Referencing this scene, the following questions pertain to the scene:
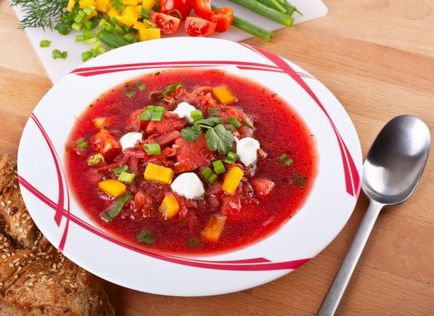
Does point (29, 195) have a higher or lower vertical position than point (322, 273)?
higher

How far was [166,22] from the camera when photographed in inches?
197

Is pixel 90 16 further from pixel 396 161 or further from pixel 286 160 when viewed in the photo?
pixel 396 161

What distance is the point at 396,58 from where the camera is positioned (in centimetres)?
493

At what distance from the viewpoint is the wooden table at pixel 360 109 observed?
337 centimetres

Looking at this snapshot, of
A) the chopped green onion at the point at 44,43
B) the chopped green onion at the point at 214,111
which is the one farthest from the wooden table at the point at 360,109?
the chopped green onion at the point at 214,111

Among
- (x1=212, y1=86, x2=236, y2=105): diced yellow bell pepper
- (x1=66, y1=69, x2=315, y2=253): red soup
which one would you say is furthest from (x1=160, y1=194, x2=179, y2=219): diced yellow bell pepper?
(x1=212, y1=86, x2=236, y2=105): diced yellow bell pepper

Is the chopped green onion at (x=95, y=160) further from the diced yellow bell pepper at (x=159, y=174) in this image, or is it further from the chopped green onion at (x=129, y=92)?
the chopped green onion at (x=129, y=92)

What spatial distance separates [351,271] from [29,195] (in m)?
1.94

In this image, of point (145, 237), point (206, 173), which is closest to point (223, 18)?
point (206, 173)

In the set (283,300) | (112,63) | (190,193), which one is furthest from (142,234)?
(112,63)

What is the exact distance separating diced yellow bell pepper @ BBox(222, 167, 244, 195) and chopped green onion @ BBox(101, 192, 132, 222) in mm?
598

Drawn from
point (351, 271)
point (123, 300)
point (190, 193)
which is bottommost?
point (123, 300)

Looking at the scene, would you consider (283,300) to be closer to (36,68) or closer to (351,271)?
(351,271)

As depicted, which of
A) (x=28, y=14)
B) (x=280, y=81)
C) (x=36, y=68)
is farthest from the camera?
(x=28, y=14)
